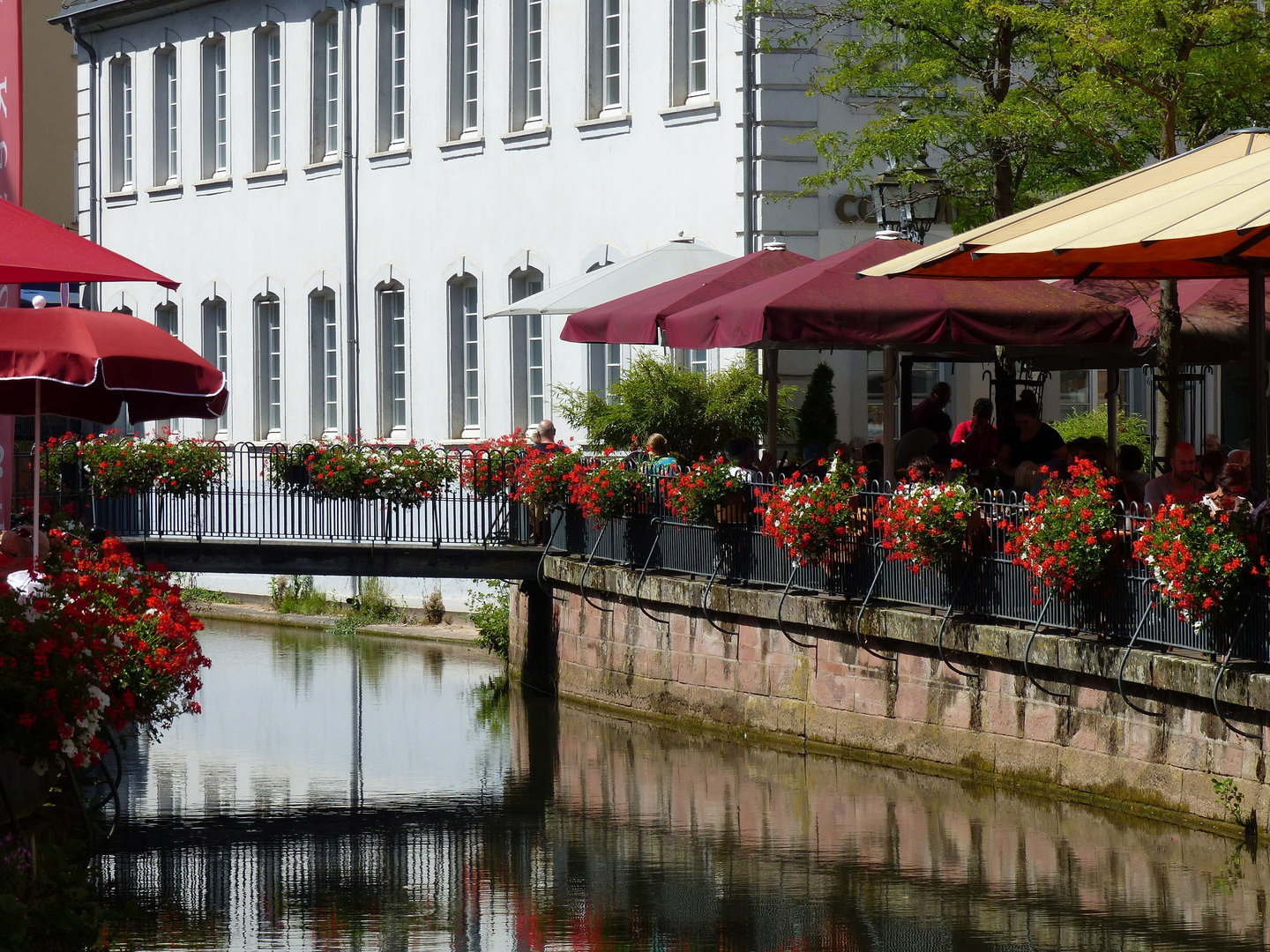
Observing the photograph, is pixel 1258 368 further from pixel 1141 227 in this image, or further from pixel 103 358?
pixel 103 358

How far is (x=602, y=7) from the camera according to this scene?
24.8 m

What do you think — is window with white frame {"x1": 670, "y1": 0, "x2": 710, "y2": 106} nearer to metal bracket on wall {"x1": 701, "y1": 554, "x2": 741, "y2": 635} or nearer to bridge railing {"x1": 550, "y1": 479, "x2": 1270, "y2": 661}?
bridge railing {"x1": 550, "y1": 479, "x2": 1270, "y2": 661}

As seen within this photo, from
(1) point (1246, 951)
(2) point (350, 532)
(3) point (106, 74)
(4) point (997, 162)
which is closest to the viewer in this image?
(1) point (1246, 951)

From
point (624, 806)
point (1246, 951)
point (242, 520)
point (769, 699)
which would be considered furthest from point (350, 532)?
point (1246, 951)

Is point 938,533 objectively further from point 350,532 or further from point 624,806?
point 350,532

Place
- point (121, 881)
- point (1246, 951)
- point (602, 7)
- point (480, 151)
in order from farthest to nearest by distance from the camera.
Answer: point (480, 151)
point (602, 7)
point (121, 881)
point (1246, 951)

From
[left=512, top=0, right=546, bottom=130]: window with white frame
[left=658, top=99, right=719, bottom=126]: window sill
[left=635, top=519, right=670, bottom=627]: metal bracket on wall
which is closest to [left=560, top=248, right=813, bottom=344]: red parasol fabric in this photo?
[left=635, top=519, right=670, bottom=627]: metal bracket on wall

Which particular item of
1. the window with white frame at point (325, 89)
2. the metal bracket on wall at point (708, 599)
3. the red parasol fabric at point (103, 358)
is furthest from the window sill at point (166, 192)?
the red parasol fabric at point (103, 358)

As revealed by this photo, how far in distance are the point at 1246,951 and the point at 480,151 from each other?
747 inches

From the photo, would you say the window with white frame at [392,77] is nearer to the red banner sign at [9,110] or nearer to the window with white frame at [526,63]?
the window with white frame at [526,63]

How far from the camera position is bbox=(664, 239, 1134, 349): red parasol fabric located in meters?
14.9

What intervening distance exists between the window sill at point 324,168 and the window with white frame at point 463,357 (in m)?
2.86

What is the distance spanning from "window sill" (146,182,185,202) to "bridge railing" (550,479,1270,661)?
1615 centimetres

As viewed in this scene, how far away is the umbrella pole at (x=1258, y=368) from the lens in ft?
40.1
